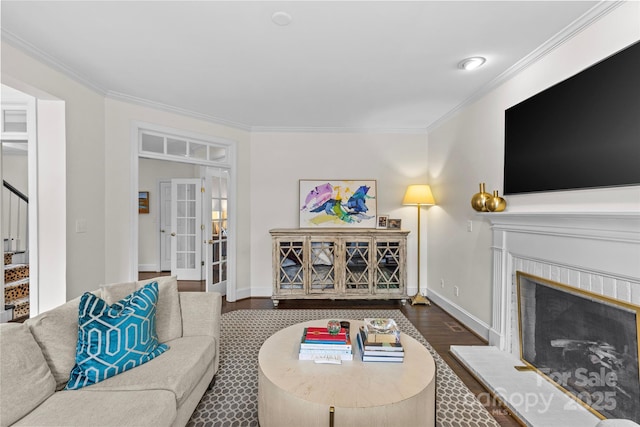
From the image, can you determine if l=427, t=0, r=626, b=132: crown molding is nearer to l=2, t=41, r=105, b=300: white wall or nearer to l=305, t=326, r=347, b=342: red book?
l=305, t=326, r=347, b=342: red book

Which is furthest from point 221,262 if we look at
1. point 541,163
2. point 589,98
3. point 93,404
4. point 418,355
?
point 589,98

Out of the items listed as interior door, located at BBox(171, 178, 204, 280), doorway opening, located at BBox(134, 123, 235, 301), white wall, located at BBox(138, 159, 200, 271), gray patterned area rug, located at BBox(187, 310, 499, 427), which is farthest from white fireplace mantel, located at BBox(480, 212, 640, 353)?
white wall, located at BBox(138, 159, 200, 271)

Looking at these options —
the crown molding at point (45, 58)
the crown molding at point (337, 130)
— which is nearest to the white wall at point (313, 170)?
the crown molding at point (337, 130)

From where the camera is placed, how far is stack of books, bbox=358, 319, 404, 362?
5.16ft

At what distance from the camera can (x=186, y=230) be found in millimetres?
5246

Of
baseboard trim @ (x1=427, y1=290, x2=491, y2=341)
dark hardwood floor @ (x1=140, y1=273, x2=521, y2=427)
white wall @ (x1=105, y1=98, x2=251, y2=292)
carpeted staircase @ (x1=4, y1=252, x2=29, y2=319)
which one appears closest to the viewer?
dark hardwood floor @ (x1=140, y1=273, x2=521, y2=427)

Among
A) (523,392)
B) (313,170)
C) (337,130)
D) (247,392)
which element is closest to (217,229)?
(313,170)

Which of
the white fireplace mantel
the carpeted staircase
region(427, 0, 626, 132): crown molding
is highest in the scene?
region(427, 0, 626, 132): crown molding

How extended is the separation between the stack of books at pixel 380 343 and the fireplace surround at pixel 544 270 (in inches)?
34.6

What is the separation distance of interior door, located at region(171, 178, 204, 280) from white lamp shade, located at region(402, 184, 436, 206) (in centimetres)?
357

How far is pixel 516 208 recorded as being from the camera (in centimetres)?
233

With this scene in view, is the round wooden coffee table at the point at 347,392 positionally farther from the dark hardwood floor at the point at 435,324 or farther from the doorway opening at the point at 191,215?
the doorway opening at the point at 191,215

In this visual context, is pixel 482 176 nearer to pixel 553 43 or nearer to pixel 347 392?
pixel 553 43

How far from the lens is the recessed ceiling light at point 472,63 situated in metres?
2.23
